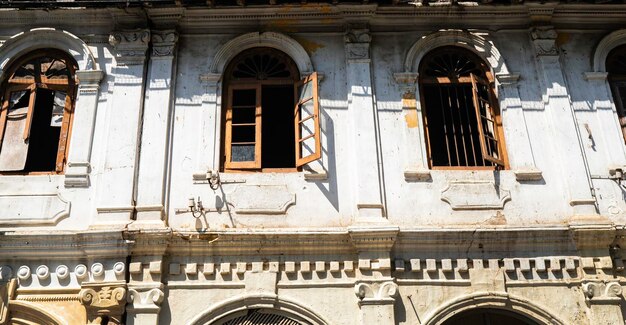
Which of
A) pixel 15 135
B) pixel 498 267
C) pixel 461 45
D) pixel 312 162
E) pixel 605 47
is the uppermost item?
pixel 461 45

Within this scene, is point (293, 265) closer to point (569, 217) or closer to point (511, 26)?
point (569, 217)

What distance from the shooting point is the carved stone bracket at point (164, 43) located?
Answer: 8.03 meters

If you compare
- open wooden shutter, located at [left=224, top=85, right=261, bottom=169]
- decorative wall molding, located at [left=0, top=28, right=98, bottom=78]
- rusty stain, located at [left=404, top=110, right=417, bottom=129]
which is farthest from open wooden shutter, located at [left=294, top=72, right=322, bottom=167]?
decorative wall molding, located at [left=0, top=28, right=98, bottom=78]

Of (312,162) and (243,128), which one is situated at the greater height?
(243,128)

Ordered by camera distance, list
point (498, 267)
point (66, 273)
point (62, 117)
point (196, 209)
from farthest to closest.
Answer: point (62, 117)
point (196, 209)
point (498, 267)
point (66, 273)

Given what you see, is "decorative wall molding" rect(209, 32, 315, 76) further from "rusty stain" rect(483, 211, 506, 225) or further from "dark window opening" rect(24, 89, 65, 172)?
"rusty stain" rect(483, 211, 506, 225)

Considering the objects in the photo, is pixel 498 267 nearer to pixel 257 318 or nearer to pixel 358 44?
pixel 257 318

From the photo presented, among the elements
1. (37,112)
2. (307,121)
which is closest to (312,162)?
(307,121)

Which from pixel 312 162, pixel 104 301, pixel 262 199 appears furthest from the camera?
pixel 312 162

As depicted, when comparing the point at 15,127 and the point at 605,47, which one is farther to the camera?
the point at 605,47

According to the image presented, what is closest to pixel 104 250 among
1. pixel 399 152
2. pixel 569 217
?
pixel 399 152

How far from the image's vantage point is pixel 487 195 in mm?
7348

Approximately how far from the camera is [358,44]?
812 centimetres

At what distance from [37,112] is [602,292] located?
7819 mm
